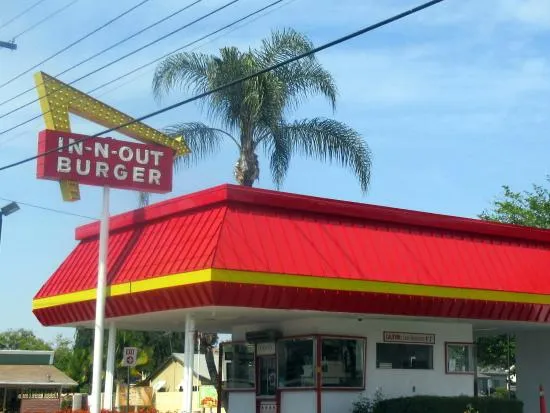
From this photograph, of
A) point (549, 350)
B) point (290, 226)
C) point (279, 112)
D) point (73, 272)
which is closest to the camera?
point (290, 226)

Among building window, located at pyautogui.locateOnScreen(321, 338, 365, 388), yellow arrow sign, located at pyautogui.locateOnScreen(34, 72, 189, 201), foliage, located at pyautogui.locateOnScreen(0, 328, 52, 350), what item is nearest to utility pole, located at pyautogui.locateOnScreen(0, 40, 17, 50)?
yellow arrow sign, located at pyautogui.locateOnScreen(34, 72, 189, 201)

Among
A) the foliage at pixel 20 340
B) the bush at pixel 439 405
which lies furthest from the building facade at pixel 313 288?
the foliage at pixel 20 340

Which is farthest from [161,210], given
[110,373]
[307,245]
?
[110,373]

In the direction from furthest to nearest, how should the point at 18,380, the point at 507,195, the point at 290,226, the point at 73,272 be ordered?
the point at 18,380 → the point at 507,195 → the point at 73,272 → the point at 290,226

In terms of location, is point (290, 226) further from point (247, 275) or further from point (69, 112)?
point (69, 112)

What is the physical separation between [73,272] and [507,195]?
930 inches

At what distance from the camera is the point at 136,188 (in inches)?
870

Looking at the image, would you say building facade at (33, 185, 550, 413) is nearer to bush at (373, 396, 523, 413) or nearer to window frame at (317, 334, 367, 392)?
window frame at (317, 334, 367, 392)

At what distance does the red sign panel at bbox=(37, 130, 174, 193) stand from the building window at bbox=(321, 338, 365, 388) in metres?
5.66

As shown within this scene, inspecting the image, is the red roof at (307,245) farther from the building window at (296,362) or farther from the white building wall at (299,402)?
the white building wall at (299,402)

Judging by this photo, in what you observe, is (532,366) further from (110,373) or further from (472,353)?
(110,373)

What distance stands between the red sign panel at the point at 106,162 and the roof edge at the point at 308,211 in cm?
85

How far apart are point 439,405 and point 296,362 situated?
3.63 m

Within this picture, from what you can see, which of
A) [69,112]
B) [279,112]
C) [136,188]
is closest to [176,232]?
[136,188]
